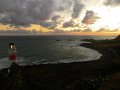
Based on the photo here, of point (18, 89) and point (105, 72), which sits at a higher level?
point (18, 89)

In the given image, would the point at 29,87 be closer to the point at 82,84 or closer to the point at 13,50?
the point at 13,50

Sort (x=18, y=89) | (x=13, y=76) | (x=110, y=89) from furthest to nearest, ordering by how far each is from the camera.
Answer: (x=110, y=89) → (x=13, y=76) → (x=18, y=89)

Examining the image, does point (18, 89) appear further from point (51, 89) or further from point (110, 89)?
point (110, 89)

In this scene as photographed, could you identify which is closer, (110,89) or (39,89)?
(39,89)

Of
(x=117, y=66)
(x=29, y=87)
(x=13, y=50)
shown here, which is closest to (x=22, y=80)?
(x=29, y=87)

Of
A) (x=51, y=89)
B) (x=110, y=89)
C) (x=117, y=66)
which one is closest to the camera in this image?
(x=51, y=89)

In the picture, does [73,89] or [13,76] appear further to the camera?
[73,89]

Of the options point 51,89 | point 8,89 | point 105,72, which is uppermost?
point 8,89

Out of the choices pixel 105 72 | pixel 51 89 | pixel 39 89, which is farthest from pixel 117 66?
pixel 39 89

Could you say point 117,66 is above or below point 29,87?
below
